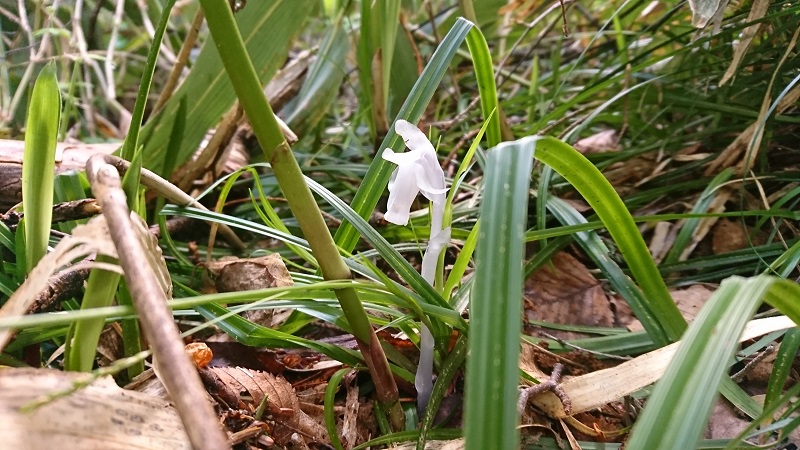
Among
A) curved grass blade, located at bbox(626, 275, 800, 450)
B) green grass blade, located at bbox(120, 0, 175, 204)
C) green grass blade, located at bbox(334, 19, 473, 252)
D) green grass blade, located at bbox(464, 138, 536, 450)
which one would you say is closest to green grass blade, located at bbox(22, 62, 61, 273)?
green grass blade, located at bbox(120, 0, 175, 204)

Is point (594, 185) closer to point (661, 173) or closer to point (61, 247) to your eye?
point (61, 247)

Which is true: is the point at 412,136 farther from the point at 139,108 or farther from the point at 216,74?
the point at 216,74

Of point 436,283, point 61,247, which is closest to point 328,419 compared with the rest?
point 436,283

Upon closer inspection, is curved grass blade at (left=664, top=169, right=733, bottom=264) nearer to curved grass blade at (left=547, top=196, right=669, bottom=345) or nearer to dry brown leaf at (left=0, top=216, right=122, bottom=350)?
curved grass blade at (left=547, top=196, right=669, bottom=345)

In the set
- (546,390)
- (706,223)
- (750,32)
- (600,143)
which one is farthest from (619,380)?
(600,143)

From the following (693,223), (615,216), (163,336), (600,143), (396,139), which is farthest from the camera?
(600,143)
